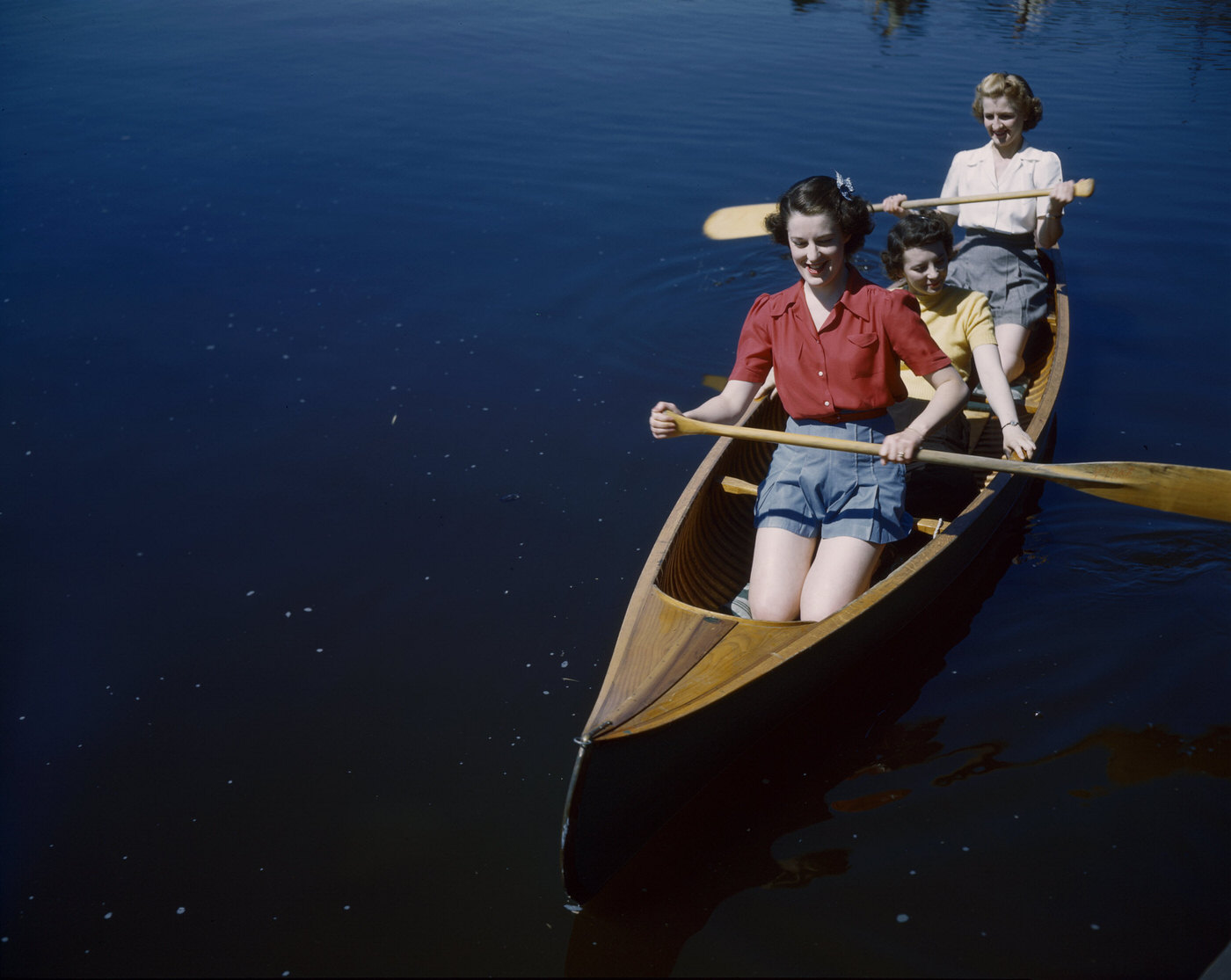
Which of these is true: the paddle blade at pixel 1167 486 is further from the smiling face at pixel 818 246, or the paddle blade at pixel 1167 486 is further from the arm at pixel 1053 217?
the arm at pixel 1053 217

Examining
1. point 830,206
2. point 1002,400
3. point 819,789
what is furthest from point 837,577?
point 830,206

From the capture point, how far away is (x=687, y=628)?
3.47 metres

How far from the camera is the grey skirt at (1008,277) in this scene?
547cm

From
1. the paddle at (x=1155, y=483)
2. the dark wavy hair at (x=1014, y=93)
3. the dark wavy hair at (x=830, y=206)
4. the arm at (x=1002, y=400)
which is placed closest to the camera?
the dark wavy hair at (x=830, y=206)

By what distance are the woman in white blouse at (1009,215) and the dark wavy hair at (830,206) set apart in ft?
7.13

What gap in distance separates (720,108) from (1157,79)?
226 inches

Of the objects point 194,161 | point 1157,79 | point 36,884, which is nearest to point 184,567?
point 36,884

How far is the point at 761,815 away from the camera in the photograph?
3529 millimetres

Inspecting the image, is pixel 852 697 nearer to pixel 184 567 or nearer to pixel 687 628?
pixel 687 628

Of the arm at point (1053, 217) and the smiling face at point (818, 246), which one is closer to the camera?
the smiling face at point (818, 246)

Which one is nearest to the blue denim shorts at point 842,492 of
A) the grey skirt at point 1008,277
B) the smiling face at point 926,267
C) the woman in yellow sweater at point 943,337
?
the woman in yellow sweater at point 943,337

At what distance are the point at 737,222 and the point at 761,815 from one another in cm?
475

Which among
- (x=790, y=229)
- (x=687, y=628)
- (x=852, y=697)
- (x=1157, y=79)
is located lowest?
(x=852, y=697)

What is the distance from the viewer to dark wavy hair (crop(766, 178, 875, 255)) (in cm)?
330
